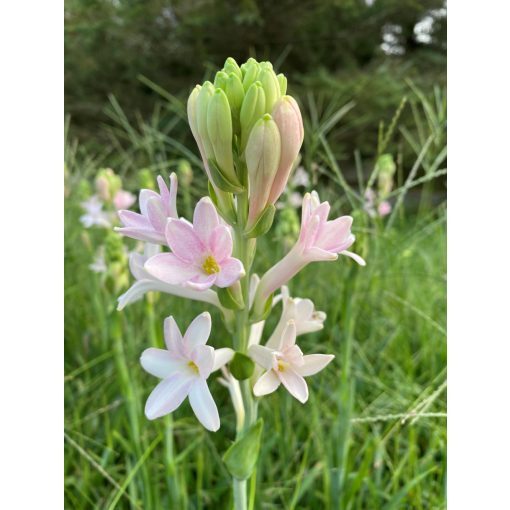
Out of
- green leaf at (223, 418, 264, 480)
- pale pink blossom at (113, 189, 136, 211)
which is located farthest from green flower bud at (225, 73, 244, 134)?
pale pink blossom at (113, 189, 136, 211)

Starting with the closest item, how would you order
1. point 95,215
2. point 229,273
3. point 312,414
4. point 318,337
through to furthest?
point 229,273
point 312,414
point 318,337
point 95,215

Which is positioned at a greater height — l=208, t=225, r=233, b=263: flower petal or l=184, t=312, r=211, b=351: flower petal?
l=208, t=225, r=233, b=263: flower petal

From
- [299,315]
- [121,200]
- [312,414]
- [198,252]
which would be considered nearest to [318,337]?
[312,414]

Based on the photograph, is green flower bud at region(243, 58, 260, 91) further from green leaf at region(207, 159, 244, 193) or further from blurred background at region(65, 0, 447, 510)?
blurred background at region(65, 0, 447, 510)

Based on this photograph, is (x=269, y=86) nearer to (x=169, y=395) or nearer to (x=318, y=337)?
(x=169, y=395)
